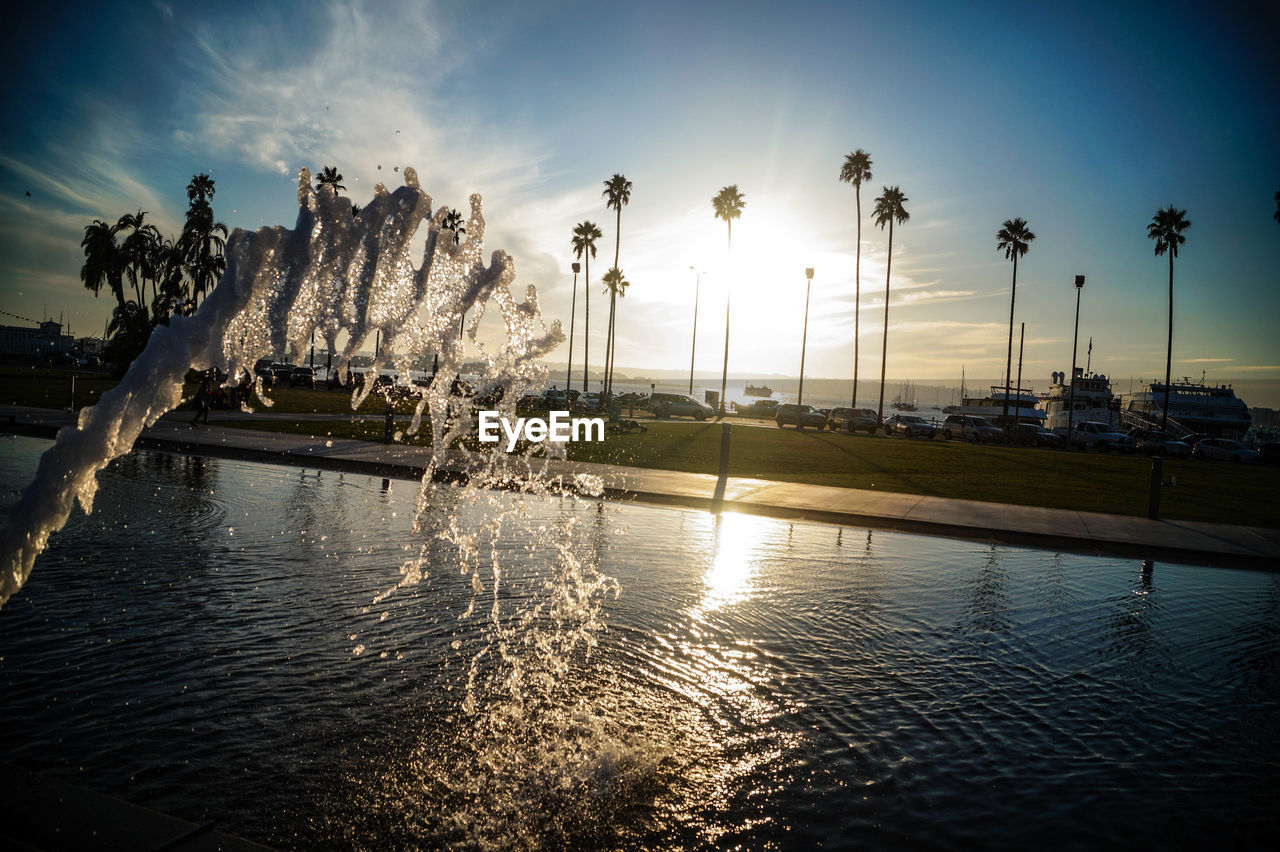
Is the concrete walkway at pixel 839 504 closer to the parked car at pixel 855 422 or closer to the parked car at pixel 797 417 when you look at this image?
the parked car at pixel 797 417

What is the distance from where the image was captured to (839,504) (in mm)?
14789

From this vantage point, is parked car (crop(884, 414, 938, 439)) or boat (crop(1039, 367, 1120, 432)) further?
boat (crop(1039, 367, 1120, 432))

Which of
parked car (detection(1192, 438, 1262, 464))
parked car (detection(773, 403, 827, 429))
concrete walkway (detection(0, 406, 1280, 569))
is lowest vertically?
concrete walkway (detection(0, 406, 1280, 569))

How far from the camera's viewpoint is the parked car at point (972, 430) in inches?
2071

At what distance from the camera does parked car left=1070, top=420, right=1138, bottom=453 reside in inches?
1962

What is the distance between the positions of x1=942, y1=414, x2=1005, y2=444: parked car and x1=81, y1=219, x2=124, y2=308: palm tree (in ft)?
227

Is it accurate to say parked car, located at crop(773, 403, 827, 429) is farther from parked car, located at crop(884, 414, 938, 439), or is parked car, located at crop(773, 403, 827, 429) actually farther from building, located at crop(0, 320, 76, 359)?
building, located at crop(0, 320, 76, 359)

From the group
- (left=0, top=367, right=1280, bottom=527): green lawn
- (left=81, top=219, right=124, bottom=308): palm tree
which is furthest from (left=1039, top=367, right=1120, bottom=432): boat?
(left=81, top=219, right=124, bottom=308): palm tree

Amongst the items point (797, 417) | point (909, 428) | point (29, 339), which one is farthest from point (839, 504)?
point (29, 339)

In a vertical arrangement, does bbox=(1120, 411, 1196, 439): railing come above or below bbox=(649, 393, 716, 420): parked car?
above

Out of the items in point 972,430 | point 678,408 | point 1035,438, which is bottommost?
point 1035,438

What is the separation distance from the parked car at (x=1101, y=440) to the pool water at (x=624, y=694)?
4649cm

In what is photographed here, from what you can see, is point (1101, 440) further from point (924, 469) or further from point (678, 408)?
point (924, 469)

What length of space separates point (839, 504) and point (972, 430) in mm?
44643
